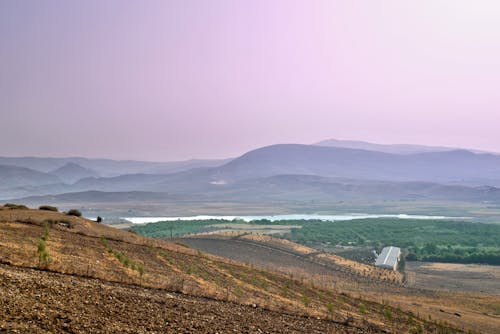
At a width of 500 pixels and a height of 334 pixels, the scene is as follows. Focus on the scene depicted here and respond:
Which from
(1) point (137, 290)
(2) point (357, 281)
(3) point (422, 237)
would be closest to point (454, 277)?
(2) point (357, 281)

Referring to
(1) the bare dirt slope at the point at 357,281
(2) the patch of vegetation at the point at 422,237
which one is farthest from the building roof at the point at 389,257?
(1) the bare dirt slope at the point at 357,281

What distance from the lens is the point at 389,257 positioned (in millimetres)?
84688

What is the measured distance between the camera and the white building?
74.5m

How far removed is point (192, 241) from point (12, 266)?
2224 inches

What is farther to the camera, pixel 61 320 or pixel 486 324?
pixel 486 324

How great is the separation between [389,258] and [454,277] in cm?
1546

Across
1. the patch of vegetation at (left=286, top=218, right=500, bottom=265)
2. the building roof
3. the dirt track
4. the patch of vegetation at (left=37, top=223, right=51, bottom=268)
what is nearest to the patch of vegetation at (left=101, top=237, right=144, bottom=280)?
the patch of vegetation at (left=37, top=223, right=51, bottom=268)

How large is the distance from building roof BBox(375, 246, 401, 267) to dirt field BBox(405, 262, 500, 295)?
2402 mm

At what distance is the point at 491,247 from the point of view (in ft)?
336

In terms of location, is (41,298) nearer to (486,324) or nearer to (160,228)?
(486,324)

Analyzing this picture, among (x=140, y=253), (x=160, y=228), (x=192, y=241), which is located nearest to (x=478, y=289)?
(x=192, y=241)

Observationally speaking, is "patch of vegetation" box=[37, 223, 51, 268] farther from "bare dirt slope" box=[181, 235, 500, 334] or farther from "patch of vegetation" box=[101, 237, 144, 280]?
"bare dirt slope" box=[181, 235, 500, 334]

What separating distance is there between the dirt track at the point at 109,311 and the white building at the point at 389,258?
58.1 meters

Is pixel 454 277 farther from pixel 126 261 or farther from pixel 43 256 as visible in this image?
pixel 43 256
